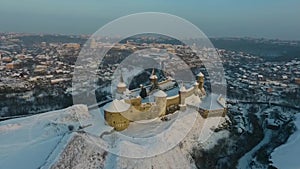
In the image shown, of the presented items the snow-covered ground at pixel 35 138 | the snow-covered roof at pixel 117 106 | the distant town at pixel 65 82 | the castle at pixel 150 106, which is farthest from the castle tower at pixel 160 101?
the distant town at pixel 65 82

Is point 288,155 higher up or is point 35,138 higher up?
point 35,138

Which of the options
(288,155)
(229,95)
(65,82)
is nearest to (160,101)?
(288,155)

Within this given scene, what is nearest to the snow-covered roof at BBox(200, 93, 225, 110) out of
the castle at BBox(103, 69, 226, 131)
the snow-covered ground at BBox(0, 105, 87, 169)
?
the castle at BBox(103, 69, 226, 131)

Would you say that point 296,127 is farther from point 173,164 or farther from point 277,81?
point 277,81

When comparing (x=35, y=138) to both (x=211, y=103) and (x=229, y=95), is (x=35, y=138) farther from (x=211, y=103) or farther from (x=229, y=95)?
(x=229, y=95)

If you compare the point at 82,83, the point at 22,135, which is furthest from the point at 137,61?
the point at 22,135

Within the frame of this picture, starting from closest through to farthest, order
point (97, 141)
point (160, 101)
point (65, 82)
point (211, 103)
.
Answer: point (97, 141) → point (160, 101) → point (211, 103) → point (65, 82)
